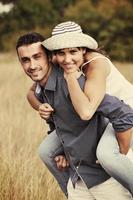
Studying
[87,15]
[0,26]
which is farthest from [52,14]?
[87,15]

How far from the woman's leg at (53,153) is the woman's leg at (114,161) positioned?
500 mm

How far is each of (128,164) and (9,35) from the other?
35.0 m

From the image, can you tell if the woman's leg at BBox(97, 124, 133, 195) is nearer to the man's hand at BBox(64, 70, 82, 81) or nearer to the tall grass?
the man's hand at BBox(64, 70, 82, 81)

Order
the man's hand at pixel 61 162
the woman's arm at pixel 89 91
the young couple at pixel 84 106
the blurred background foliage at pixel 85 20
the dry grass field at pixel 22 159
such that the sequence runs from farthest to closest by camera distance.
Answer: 1. the blurred background foliage at pixel 85 20
2. the dry grass field at pixel 22 159
3. the man's hand at pixel 61 162
4. the young couple at pixel 84 106
5. the woman's arm at pixel 89 91

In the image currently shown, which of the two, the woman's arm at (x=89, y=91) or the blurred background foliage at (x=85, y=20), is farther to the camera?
the blurred background foliage at (x=85, y=20)

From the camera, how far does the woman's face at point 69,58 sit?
9.78 ft

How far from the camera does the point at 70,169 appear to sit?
10.9 feet

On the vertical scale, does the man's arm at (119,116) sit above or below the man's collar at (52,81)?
below

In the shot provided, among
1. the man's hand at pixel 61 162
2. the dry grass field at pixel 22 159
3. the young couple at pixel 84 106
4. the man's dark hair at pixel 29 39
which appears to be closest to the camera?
the young couple at pixel 84 106

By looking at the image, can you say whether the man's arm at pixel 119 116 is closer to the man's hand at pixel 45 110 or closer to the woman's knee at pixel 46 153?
the man's hand at pixel 45 110

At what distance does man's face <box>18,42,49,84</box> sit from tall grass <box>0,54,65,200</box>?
110cm

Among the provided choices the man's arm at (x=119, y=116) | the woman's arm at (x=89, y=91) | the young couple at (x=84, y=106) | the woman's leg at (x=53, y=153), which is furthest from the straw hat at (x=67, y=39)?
the woman's leg at (x=53, y=153)

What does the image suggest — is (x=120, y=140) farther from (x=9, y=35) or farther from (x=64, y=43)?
(x=9, y=35)

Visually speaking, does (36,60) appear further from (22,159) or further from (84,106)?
(22,159)
